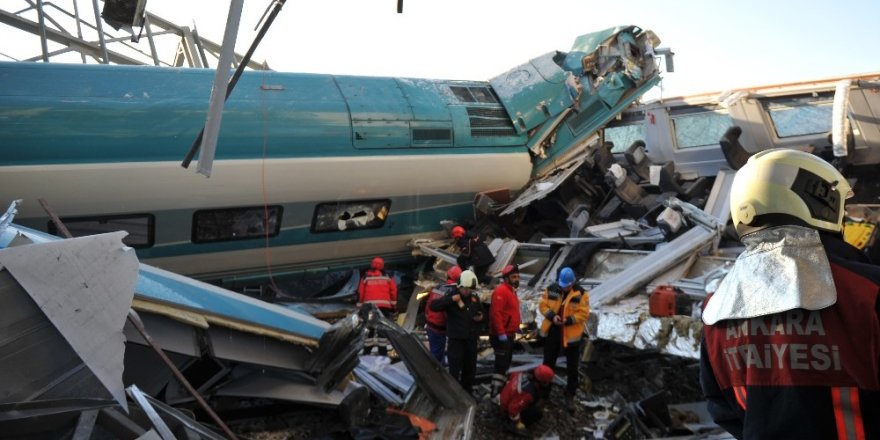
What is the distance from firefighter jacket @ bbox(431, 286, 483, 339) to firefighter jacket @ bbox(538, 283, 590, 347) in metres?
0.72

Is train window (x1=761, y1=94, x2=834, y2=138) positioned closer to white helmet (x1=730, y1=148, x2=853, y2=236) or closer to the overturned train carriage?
the overturned train carriage

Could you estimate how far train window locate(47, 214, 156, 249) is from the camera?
7.17 metres

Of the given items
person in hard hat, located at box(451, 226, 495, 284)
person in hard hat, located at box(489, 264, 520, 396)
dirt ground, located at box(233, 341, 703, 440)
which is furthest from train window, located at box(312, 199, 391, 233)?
dirt ground, located at box(233, 341, 703, 440)

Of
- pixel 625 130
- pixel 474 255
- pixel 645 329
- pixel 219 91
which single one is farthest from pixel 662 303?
pixel 625 130

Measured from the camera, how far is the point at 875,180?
828cm

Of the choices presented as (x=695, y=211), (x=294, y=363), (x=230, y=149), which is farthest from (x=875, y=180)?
(x=230, y=149)

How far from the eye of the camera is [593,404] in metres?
6.74

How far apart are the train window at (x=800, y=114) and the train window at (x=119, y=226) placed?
7.97m

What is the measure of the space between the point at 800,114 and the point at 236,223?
7.38 metres

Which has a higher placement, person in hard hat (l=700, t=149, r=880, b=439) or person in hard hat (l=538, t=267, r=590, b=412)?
person in hard hat (l=700, t=149, r=880, b=439)

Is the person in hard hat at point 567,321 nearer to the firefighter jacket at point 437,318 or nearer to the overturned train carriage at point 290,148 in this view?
the firefighter jacket at point 437,318

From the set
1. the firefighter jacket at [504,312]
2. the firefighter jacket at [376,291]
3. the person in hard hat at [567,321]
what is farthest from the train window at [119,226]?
the person in hard hat at [567,321]

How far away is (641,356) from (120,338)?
634 cm

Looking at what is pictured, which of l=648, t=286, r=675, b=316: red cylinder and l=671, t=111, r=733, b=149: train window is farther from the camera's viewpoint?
l=671, t=111, r=733, b=149: train window
